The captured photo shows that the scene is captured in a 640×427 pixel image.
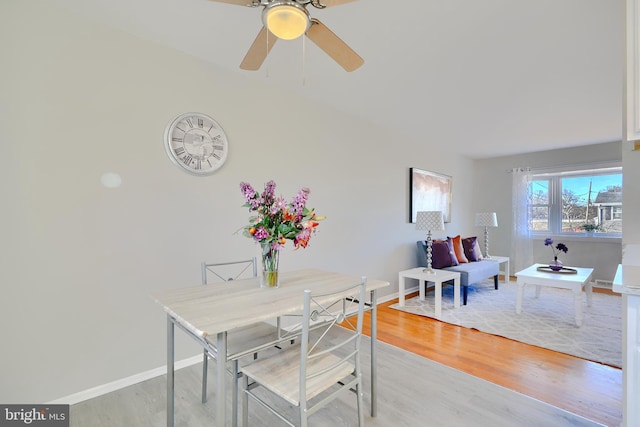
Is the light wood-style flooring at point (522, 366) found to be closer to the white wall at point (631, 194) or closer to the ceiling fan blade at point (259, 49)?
the white wall at point (631, 194)

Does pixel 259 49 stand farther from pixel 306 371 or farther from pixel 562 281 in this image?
pixel 562 281

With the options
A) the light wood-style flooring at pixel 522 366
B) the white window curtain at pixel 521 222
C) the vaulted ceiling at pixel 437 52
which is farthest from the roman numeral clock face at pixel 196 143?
the white window curtain at pixel 521 222

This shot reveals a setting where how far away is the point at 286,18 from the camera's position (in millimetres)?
1236

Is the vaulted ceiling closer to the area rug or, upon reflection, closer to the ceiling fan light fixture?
the ceiling fan light fixture

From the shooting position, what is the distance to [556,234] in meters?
5.23

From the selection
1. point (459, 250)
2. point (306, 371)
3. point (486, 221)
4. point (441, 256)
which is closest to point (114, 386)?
point (306, 371)

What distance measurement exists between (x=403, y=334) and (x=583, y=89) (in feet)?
9.54

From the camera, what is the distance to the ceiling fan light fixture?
1.21 metres

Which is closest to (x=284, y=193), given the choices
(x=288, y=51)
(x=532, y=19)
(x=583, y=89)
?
(x=288, y=51)

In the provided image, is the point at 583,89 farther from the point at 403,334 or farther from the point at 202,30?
the point at 202,30

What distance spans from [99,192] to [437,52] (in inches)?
101

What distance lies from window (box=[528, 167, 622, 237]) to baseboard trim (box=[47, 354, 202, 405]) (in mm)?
5960

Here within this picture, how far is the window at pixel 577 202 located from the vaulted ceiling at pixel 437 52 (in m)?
1.76

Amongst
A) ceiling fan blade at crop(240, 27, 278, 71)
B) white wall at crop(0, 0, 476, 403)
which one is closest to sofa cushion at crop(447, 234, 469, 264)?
white wall at crop(0, 0, 476, 403)
